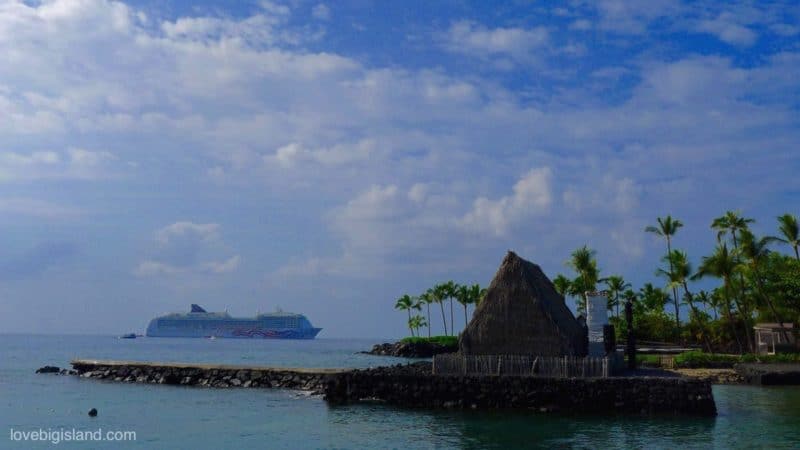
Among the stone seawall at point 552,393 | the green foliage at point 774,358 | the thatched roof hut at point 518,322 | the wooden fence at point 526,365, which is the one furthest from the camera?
the green foliage at point 774,358

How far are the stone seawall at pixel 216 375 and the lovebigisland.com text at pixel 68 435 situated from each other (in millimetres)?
11960

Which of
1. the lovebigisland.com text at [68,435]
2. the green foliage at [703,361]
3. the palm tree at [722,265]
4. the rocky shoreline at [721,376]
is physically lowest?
the lovebigisland.com text at [68,435]

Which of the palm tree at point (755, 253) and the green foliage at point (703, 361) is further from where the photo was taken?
the palm tree at point (755, 253)

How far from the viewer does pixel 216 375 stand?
41.1 meters

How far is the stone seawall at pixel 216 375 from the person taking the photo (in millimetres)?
38375

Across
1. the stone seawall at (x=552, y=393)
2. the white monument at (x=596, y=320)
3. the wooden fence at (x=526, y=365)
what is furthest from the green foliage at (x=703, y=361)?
the stone seawall at (x=552, y=393)

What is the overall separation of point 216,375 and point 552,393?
20.0 metres

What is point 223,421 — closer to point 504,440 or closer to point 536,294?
point 504,440

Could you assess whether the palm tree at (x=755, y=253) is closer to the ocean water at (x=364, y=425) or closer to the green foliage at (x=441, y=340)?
the ocean water at (x=364, y=425)

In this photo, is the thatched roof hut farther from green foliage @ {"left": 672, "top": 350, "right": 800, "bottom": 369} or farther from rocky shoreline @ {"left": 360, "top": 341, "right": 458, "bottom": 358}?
rocky shoreline @ {"left": 360, "top": 341, "right": 458, "bottom": 358}

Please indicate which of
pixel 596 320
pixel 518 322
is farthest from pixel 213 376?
pixel 596 320

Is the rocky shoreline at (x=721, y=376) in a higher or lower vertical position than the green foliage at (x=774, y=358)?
lower

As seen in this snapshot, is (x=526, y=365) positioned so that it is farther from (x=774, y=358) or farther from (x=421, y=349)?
(x=421, y=349)

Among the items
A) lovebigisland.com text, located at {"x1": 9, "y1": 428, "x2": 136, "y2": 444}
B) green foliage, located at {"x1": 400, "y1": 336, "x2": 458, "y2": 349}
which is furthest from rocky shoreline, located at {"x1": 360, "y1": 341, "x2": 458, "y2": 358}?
lovebigisland.com text, located at {"x1": 9, "y1": 428, "x2": 136, "y2": 444}
